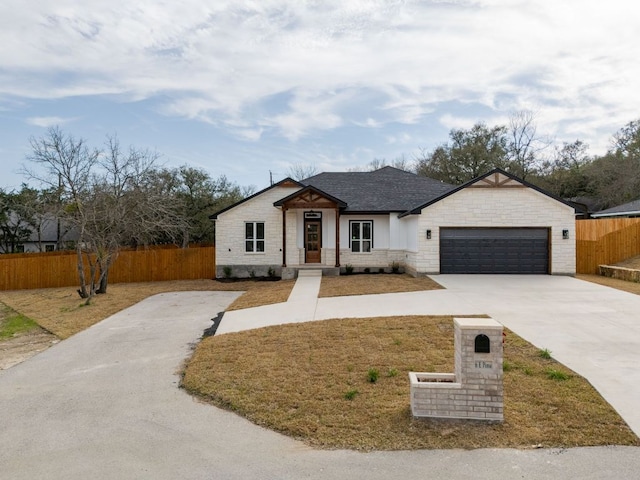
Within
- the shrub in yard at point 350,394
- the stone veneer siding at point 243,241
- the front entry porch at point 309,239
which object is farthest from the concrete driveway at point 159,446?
the stone veneer siding at point 243,241

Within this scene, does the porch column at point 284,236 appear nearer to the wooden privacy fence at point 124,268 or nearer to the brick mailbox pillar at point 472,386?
the wooden privacy fence at point 124,268

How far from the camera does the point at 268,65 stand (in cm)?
1602

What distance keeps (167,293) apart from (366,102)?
564 inches

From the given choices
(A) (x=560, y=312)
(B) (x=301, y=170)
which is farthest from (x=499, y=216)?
(B) (x=301, y=170)

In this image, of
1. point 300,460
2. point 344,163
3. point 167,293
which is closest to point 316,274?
point 167,293

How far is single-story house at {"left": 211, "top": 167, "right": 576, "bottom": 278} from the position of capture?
56.0 feet

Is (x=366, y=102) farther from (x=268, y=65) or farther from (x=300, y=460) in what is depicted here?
(x=300, y=460)

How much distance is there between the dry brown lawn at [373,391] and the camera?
13.8 feet

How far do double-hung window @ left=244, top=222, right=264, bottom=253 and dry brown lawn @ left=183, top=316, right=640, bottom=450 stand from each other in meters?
11.8

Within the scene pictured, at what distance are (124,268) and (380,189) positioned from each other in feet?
45.5

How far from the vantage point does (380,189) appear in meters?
22.0

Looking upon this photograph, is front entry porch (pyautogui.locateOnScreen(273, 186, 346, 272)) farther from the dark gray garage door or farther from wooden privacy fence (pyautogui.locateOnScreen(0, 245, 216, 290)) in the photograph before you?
the dark gray garage door

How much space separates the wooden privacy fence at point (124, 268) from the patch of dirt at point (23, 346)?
33.4 ft

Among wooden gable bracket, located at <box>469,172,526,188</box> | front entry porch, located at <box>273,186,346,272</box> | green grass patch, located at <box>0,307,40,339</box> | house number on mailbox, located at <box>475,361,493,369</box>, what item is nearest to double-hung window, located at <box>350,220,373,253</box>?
front entry porch, located at <box>273,186,346,272</box>
